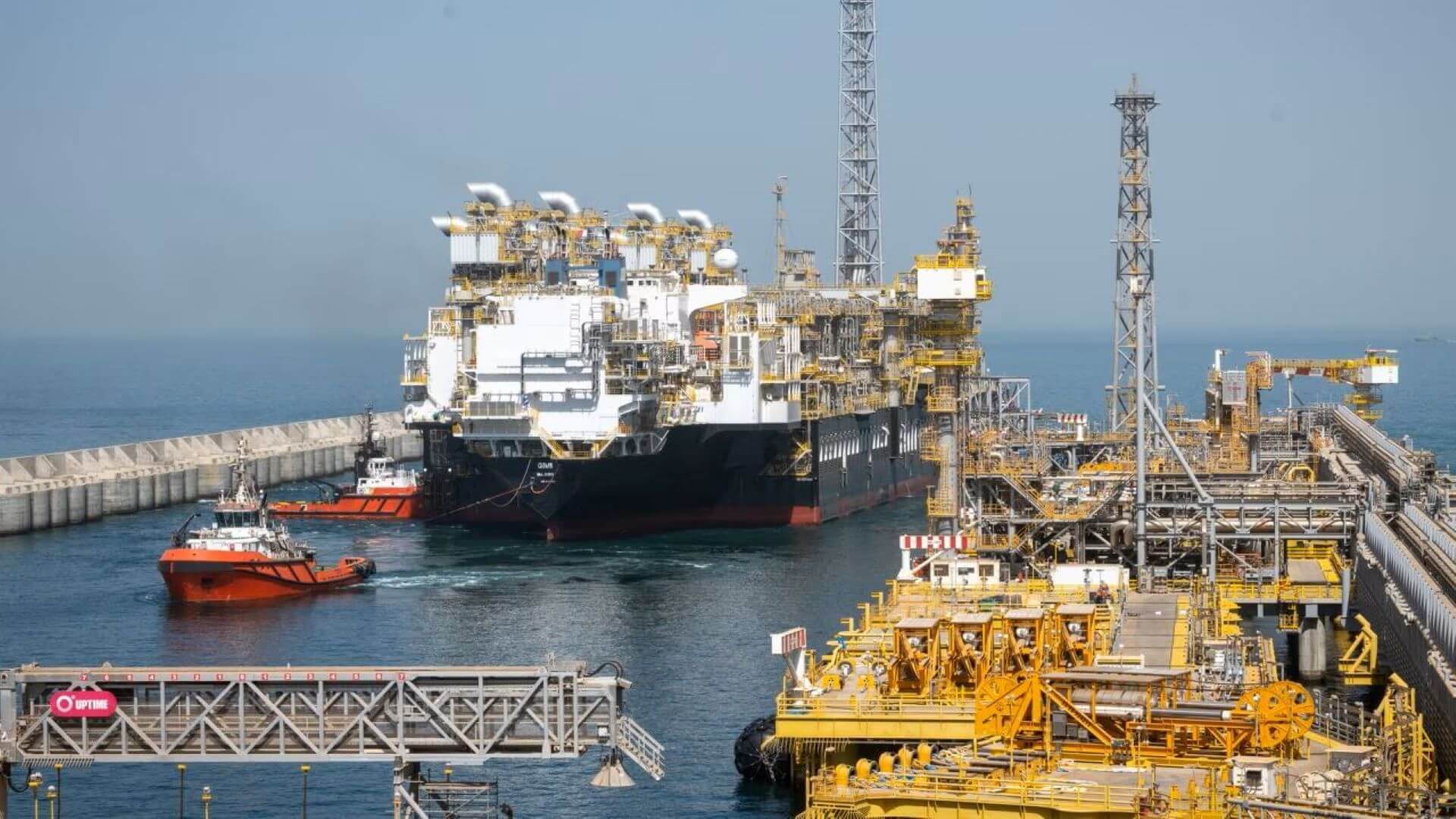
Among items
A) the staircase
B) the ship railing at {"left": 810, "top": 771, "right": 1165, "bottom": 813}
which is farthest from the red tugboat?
the ship railing at {"left": 810, "top": 771, "right": 1165, "bottom": 813}

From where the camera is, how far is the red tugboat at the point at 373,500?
96625 mm

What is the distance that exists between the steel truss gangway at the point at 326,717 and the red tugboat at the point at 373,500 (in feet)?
199

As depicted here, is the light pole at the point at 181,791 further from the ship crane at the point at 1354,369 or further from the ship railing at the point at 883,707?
the ship crane at the point at 1354,369

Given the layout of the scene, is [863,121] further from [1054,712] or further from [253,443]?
[1054,712]

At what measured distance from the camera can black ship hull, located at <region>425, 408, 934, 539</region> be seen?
87.4m

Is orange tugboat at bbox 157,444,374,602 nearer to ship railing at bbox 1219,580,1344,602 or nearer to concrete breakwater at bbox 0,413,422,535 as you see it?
concrete breakwater at bbox 0,413,422,535

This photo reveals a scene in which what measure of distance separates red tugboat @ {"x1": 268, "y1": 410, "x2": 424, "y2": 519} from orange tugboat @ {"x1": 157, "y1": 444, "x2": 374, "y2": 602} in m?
22.4

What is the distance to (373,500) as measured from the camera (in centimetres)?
9725

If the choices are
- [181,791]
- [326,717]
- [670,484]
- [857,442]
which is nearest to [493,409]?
[670,484]

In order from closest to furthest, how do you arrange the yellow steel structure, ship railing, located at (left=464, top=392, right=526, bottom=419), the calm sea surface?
the calm sea surface, the yellow steel structure, ship railing, located at (left=464, top=392, right=526, bottom=419)

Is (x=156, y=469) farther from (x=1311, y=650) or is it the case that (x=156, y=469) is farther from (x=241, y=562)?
(x=1311, y=650)

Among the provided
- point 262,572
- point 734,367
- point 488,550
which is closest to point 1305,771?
point 262,572

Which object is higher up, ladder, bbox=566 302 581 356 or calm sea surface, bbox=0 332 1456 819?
ladder, bbox=566 302 581 356

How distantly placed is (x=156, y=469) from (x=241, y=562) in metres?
41.3
